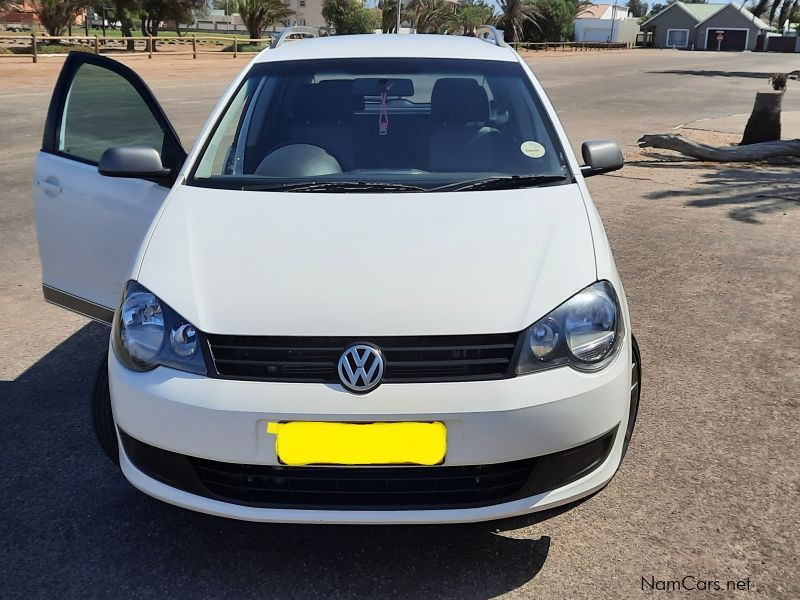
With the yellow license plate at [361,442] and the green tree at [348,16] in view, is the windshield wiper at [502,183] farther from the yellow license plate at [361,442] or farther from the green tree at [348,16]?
the green tree at [348,16]

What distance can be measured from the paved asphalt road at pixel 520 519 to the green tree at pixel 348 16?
191ft

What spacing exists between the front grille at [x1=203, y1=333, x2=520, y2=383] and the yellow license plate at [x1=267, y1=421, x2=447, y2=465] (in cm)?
14

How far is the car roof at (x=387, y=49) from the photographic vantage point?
3992mm

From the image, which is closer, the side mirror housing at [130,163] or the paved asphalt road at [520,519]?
the paved asphalt road at [520,519]

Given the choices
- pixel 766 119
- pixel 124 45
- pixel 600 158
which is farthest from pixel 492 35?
pixel 124 45

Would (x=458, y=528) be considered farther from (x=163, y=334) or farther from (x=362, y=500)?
(x=163, y=334)

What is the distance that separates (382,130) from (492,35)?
1.44 metres

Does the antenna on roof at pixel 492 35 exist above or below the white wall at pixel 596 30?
below

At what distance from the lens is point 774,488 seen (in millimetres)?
3193

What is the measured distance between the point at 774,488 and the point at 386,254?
1.82 meters

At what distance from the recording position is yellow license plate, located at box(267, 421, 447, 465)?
2.34 meters

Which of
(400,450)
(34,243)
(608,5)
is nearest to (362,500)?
(400,450)

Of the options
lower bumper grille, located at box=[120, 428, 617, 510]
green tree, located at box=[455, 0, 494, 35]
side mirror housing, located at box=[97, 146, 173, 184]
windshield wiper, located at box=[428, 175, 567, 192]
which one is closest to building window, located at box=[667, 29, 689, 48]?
green tree, located at box=[455, 0, 494, 35]
